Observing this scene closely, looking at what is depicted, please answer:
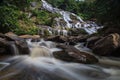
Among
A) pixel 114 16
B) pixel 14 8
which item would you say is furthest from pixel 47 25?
pixel 114 16

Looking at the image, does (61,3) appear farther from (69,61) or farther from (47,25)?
(69,61)

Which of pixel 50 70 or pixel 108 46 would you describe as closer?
pixel 50 70

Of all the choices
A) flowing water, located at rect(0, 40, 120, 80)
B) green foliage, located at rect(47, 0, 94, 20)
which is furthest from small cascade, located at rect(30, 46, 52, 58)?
green foliage, located at rect(47, 0, 94, 20)

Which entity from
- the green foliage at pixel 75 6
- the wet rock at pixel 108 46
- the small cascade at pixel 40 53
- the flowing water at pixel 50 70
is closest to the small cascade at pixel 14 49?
the flowing water at pixel 50 70

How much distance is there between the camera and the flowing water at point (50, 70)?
6.59 metres

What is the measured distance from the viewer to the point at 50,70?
7.34 metres

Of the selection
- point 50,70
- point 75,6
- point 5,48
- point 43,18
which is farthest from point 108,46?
point 75,6

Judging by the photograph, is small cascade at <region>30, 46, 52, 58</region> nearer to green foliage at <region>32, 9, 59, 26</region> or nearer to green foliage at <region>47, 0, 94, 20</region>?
green foliage at <region>32, 9, 59, 26</region>

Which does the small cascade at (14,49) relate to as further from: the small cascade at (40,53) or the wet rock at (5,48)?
the small cascade at (40,53)

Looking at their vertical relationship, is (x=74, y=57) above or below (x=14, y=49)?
below

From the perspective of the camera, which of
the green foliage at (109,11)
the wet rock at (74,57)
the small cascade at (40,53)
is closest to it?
the wet rock at (74,57)

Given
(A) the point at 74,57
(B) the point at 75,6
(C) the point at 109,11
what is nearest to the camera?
(A) the point at 74,57

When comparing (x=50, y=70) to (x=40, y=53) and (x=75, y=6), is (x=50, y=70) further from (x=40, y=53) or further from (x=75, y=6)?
(x=75, y=6)

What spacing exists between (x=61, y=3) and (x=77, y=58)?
29.8 m
